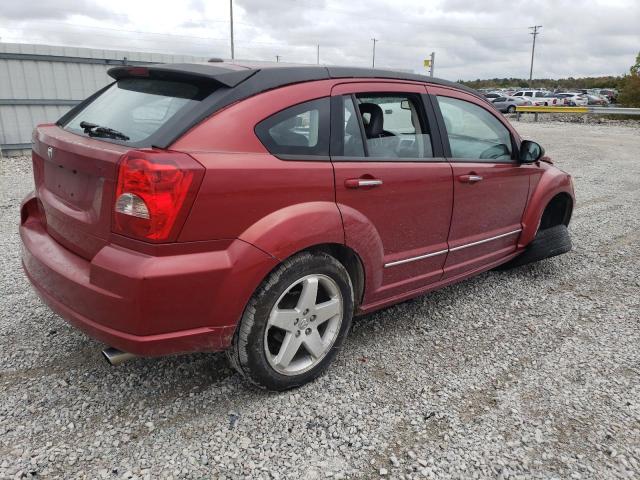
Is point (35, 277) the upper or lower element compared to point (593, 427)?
upper

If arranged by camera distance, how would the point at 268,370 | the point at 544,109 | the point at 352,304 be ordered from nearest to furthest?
1. the point at 268,370
2. the point at 352,304
3. the point at 544,109

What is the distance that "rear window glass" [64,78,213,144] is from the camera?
2367 millimetres

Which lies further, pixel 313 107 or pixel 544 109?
pixel 544 109

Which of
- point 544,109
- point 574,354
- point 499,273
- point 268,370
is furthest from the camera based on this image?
point 544,109

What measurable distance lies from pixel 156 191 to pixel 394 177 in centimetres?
139

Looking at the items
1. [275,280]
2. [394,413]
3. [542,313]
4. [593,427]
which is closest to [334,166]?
[275,280]

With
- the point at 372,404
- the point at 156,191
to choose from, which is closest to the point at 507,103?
the point at 372,404

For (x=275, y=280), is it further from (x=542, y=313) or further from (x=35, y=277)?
(x=542, y=313)

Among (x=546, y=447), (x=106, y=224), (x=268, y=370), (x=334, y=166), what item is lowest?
(x=546, y=447)

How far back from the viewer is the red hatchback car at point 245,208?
2.14 metres

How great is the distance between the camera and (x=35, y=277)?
2654mm

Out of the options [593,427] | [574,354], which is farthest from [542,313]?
[593,427]

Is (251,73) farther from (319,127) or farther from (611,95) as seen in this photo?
(611,95)

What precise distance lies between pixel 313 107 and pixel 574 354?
2223 millimetres
